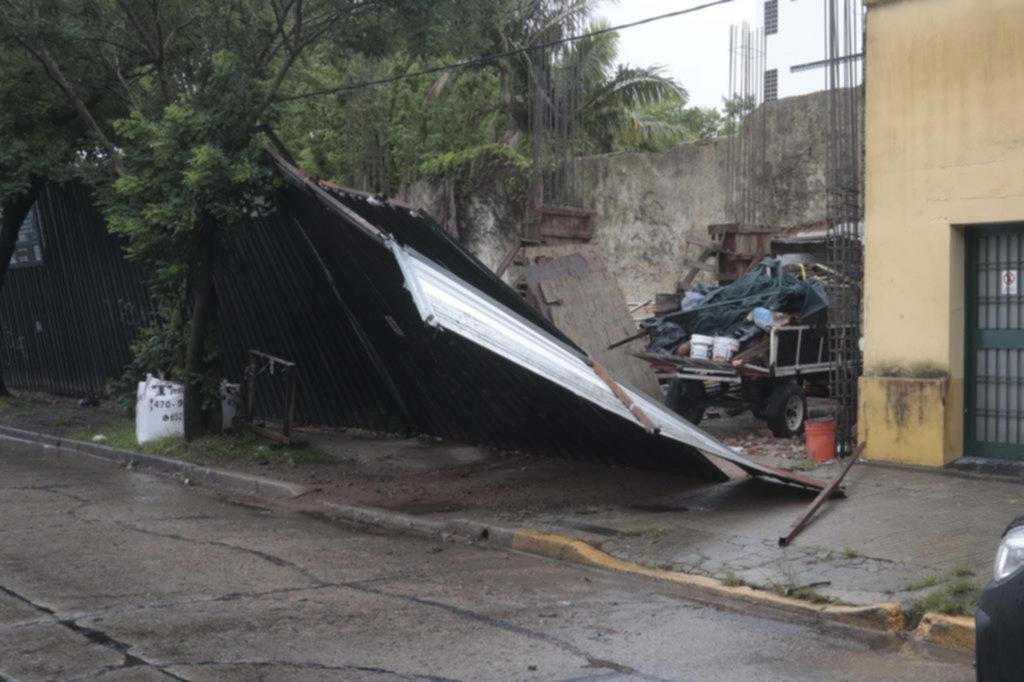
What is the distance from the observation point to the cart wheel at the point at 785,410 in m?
14.2

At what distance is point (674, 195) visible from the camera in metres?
21.4

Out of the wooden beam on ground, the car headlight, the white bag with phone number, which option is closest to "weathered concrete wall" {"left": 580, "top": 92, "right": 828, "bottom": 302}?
the white bag with phone number

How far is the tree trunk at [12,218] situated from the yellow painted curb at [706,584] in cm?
1350

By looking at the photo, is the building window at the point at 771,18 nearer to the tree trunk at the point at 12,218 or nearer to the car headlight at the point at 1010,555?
the tree trunk at the point at 12,218

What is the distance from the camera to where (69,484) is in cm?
1286

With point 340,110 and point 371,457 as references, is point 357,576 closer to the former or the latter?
point 371,457

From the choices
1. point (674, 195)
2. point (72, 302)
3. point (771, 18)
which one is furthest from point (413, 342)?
point (771, 18)

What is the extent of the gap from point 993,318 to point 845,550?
4.06m

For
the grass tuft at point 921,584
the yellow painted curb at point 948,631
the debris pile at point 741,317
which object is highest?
the debris pile at point 741,317

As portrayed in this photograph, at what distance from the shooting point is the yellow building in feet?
36.9

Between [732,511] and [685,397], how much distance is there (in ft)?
Result: 15.0

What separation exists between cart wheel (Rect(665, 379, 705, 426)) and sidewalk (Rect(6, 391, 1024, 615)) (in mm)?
813

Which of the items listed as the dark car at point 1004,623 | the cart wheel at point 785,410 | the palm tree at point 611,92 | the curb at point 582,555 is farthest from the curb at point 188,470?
the palm tree at point 611,92

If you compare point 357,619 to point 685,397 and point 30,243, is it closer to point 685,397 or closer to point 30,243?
point 685,397
